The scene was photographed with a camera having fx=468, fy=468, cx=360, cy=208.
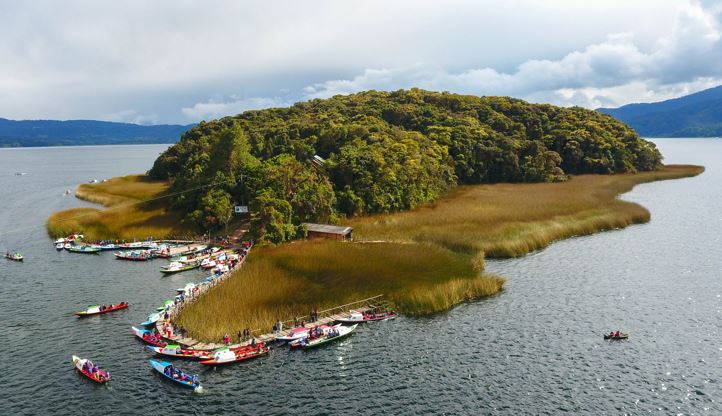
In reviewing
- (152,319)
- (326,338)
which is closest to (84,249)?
(152,319)

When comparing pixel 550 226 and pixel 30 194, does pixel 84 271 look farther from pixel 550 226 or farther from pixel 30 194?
pixel 30 194

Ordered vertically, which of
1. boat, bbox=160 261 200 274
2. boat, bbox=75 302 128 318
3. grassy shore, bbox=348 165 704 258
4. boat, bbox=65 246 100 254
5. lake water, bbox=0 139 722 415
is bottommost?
lake water, bbox=0 139 722 415

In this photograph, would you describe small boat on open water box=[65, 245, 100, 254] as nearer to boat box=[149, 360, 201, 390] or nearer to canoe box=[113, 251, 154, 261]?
canoe box=[113, 251, 154, 261]

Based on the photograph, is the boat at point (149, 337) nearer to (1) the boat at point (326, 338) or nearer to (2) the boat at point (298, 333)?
(2) the boat at point (298, 333)

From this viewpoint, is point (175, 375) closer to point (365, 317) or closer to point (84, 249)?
point (365, 317)

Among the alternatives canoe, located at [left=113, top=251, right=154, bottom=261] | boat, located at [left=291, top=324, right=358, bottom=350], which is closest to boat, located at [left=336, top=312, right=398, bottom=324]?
boat, located at [left=291, top=324, right=358, bottom=350]

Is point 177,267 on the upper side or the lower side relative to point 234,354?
upper
